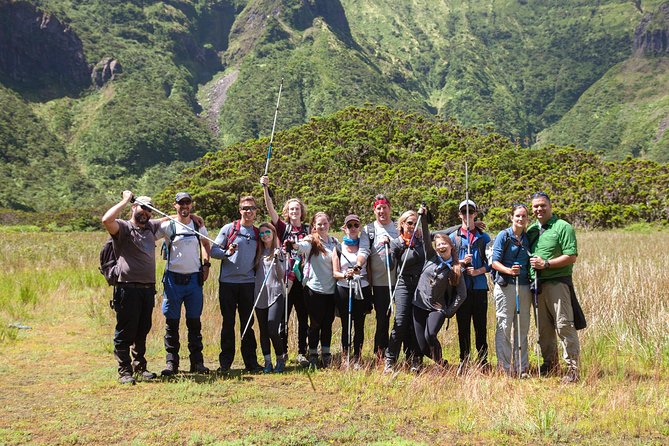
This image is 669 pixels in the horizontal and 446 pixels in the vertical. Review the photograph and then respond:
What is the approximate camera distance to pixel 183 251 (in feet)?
20.0

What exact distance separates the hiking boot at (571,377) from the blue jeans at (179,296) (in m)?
3.81

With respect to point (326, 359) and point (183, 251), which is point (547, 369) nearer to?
point (326, 359)

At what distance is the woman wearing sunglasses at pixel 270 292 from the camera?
20.6ft

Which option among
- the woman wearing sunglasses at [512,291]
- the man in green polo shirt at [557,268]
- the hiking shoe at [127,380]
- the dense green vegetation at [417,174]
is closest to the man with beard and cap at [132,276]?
the hiking shoe at [127,380]

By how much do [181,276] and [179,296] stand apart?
8.6 inches

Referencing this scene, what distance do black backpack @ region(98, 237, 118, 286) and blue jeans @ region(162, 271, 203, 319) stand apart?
1.80ft

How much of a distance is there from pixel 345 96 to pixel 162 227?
399ft

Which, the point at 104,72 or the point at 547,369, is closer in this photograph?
the point at 547,369

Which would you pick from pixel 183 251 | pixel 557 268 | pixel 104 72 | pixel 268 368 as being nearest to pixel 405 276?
pixel 557 268

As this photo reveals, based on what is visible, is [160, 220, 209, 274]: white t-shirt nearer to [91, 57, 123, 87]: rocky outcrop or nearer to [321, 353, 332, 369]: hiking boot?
[321, 353, 332, 369]: hiking boot

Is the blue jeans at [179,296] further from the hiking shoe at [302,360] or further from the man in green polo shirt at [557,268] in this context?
the man in green polo shirt at [557,268]

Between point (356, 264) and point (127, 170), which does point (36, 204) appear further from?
point (356, 264)

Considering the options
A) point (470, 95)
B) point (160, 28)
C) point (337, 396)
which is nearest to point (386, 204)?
point (337, 396)

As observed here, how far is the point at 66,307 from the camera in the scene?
33.9ft
